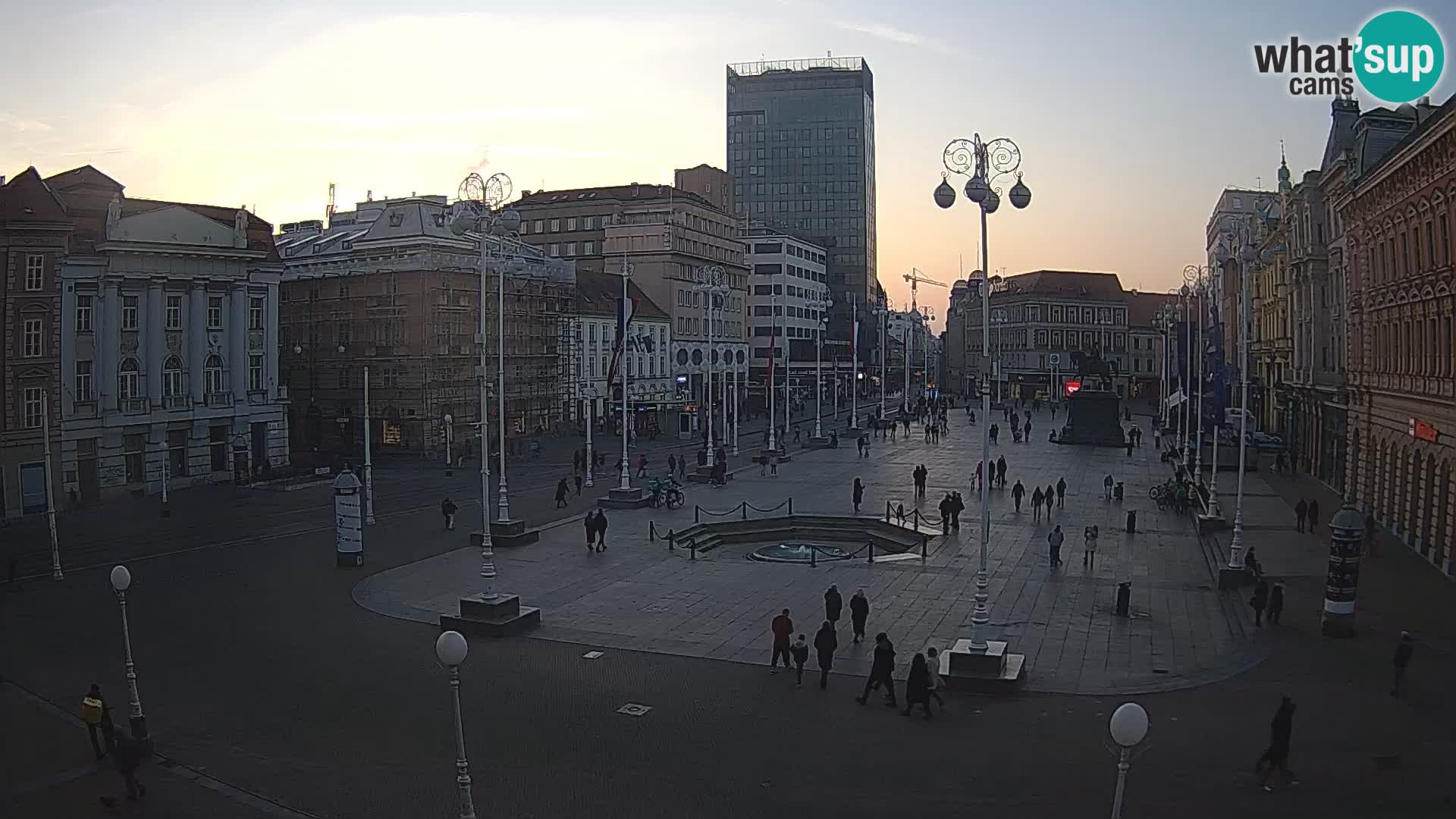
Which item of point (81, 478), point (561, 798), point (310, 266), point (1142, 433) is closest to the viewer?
point (561, 798)

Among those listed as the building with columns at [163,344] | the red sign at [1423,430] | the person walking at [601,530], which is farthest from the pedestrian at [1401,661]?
the building with columns at [163,344]

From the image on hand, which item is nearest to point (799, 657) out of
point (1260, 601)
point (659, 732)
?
point (659, 732)

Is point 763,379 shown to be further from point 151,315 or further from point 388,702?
point 388,702

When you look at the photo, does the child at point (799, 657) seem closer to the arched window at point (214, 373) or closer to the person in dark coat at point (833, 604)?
the person in dark coat at point (833, 604)

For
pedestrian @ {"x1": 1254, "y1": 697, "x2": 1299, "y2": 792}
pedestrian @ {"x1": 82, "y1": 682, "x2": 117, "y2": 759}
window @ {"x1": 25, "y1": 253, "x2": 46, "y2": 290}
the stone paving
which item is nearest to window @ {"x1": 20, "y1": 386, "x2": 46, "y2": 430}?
window @ {"x1": 25, "y1": 253, "x2": 46, "y2": 290}

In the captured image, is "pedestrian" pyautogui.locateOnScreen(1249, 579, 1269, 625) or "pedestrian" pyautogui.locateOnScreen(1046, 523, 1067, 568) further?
"pedestrian" pyautogui.locateOnScreen(1046, 523, 1067, 568)

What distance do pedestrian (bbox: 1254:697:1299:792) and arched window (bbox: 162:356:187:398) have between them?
48.6m

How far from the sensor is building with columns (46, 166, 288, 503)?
4722cm

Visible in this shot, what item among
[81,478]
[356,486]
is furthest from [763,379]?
[356,486]

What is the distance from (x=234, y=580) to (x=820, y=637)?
58.1 feet

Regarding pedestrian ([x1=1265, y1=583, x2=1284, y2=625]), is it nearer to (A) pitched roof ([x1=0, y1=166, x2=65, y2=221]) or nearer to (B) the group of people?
(B) the group of people

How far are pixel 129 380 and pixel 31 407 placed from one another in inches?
299

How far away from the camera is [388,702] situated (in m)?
Result: 19.3

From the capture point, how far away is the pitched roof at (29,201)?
40.9 metres
